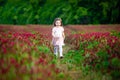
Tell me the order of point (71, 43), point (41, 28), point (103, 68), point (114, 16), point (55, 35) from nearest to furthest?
point (103, 68) → point (55, 35) → point (71, 43) → point (41, 28) → point (114, 16)

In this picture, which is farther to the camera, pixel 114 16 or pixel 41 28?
pixel 114 16

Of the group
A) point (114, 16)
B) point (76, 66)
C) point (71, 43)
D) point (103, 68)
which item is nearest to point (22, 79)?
point (103, 68)

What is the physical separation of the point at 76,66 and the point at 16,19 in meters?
18.1

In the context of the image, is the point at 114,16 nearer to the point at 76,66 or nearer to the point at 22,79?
the point at 76,66

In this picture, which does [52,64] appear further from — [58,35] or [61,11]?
[61,11]

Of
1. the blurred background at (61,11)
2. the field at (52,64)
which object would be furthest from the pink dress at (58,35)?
the blurred background at (61,11)

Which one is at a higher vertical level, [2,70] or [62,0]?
[62,0]

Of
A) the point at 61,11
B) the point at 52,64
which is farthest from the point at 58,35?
the point at 61,11

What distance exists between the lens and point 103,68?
403 inches

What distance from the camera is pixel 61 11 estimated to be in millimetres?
28641

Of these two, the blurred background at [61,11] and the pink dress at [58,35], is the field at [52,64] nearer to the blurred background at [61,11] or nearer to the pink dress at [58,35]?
the pink dress at [58,35]

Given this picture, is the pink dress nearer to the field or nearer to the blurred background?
the field

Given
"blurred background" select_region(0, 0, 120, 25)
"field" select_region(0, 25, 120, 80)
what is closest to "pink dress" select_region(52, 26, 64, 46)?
"field" select_region(0, 25, 120, 80)

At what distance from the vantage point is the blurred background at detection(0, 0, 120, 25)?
27.9 meters
